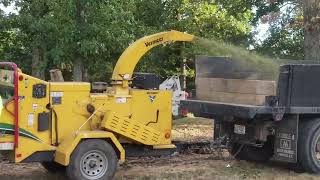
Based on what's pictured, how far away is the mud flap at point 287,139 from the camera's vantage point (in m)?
9.30

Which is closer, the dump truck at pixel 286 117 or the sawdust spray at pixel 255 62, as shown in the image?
the dump truck at pixel 286 117

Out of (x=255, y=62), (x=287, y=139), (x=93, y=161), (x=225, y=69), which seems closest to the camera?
(x=93, y=161)

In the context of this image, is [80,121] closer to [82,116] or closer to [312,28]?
[82,116]

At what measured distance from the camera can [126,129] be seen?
8852mm

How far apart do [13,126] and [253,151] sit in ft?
15.6

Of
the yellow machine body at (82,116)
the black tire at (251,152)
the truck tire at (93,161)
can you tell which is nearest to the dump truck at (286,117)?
the black tire at (251,152)

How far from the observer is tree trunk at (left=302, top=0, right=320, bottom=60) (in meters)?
13.0

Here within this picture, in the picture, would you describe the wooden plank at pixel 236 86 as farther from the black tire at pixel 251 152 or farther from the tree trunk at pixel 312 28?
the tree trunk at pixel 312 28

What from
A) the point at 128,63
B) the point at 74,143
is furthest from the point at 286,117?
the point at 74,143

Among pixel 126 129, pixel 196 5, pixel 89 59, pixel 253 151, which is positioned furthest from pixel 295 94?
pixel 196 5

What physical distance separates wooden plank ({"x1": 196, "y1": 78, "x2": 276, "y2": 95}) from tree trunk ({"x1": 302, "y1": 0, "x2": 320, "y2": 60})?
12.2ft

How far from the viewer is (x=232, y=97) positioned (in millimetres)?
9984

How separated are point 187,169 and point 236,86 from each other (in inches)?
65.6

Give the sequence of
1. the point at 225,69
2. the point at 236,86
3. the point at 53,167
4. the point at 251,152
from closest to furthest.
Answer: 1. the point at 53,167
2. the point at 236,86
3. the point at 225,69
4. the point at 251,152
